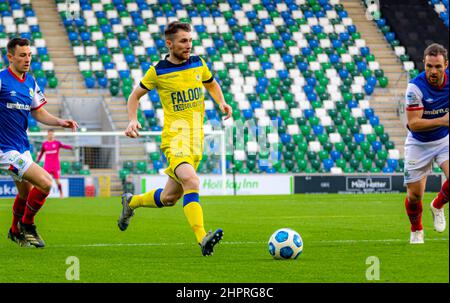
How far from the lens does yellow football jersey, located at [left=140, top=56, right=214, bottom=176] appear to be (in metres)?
8.91

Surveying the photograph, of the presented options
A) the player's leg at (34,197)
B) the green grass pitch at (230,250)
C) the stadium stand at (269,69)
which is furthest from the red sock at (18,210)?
the stadium stand at (269,69)

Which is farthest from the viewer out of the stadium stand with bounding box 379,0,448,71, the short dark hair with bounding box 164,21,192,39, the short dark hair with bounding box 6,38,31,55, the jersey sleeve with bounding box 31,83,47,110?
the stadium stand with bounding box 379,0,448,71

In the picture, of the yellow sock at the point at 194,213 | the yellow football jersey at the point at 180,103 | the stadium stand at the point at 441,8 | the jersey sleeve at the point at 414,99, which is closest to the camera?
the yellow sock at the point at 194,213

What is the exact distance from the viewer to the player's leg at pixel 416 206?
9.48 meters

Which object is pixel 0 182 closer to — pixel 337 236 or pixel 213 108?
pixel 213 108

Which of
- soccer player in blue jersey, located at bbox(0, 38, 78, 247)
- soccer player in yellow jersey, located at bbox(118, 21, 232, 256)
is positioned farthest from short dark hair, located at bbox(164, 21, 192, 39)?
soccer player in blue jersey, located at bbox(0, 38, 78, 247)

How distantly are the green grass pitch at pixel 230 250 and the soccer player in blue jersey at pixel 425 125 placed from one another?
0.54 m

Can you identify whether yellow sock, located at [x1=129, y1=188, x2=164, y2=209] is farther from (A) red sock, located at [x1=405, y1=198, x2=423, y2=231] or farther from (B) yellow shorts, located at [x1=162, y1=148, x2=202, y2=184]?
(A) red sock, located at [x1=405, y1=198, x2=423, y2=231]

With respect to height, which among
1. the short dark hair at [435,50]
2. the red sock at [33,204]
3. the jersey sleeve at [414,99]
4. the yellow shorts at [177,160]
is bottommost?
the red sock at [33,204]

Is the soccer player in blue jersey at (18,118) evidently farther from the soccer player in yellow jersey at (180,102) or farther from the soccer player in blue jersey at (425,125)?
the soccer player in blue jersey at (425,125)

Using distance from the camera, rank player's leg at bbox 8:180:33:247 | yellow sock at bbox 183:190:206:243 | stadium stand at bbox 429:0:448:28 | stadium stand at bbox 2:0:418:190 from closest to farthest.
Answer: yellow sock at bbox 183:190:206:243
player's leg at bbox 8:180:33:247
stadium stand at bbox 2:0:418:190
stadium stand at bbox 429:0:448:28

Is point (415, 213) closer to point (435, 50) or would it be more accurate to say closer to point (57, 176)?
point (435, 50)

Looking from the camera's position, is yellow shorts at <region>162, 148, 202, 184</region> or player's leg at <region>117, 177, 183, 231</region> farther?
player's leg at <region>117, 177, 183, 231</region>

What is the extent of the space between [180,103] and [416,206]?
2783 millimetres
